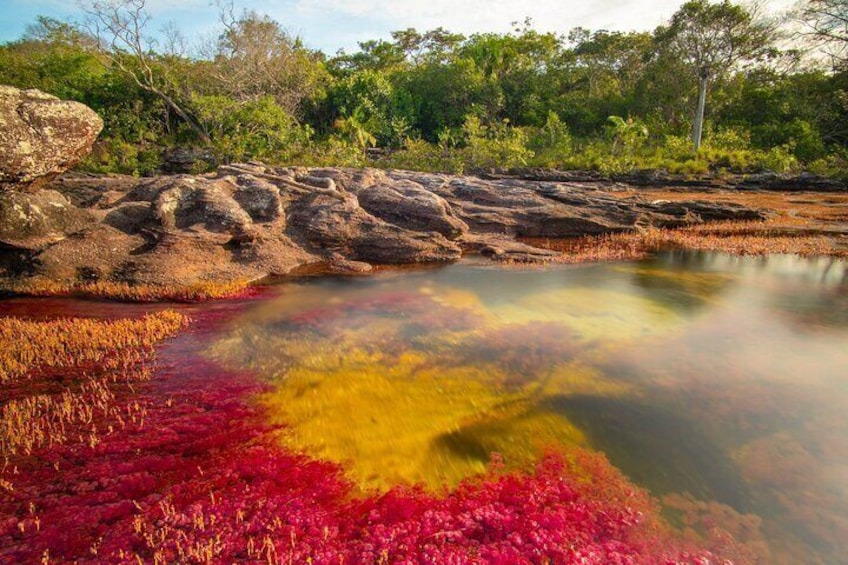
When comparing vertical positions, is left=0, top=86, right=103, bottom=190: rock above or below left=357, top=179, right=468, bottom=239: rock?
above

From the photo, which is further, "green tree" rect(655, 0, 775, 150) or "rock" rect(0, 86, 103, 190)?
"green tree" rect(655, 0, 775, 150)

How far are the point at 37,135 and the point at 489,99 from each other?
41699 mm

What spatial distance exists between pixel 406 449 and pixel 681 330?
268 inches

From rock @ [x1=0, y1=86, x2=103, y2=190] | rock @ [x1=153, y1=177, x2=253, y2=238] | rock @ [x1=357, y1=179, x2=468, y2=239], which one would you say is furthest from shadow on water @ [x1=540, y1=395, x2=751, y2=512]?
rock @ [x1=0, y1=86, x2=103, y2=190]

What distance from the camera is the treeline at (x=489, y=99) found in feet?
111

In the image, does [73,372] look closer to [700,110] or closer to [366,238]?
[366,238]

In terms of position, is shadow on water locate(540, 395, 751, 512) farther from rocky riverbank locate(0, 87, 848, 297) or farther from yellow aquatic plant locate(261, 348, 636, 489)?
rocky riverbank locate(0, 87, 848, 297)

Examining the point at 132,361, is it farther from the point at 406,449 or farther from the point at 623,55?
the point at 623,55

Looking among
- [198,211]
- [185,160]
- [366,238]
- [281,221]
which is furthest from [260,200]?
[185,160]

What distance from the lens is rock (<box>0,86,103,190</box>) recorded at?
1117cm

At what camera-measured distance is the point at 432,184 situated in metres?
21.6

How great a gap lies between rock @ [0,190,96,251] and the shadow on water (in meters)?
13.5

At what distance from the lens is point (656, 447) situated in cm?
562

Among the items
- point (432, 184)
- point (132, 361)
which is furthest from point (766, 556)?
point (432, 184)
